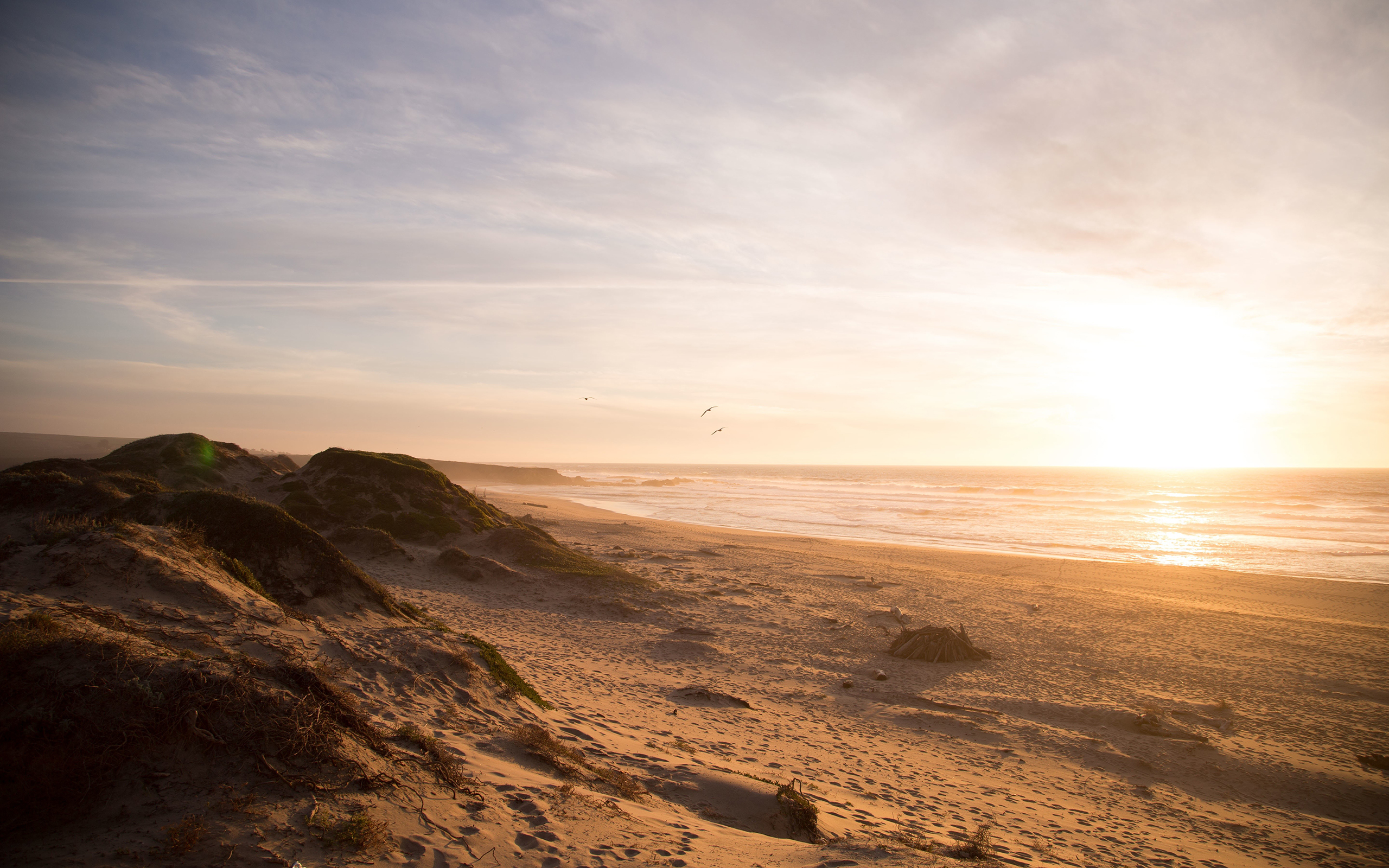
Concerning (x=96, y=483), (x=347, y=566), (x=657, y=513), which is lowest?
(x=657, y=513)

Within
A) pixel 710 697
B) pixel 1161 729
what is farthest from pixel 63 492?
pixel 1161 729

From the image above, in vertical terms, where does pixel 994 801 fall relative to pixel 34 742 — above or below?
below

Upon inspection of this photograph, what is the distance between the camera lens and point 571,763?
20.1ft

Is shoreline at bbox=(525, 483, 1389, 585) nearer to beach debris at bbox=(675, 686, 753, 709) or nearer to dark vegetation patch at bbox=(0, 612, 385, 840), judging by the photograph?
beach debris at bbox=(675, 686, 753, 709)

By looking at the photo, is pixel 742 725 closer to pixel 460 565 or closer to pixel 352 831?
pixel 352 831

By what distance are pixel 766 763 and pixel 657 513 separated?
3966cm

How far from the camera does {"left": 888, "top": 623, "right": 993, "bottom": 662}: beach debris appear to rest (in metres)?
13.1

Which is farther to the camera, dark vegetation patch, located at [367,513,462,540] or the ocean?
the ocean

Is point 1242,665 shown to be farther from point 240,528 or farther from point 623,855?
point 240,528

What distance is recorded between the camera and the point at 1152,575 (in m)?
23.4

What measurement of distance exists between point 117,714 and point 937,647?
12936 millimetres

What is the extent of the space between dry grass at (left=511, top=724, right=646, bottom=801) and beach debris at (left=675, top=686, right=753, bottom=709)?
3470 mm

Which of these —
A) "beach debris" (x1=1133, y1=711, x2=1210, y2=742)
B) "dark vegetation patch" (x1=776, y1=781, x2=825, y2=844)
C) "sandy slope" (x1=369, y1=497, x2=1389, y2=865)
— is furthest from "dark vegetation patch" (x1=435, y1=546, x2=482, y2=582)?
"beach debris" (x1=1133, y1=711, x2=1210, y2=742)

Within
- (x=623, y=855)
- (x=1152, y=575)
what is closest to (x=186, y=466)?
(x=623, y=855)
